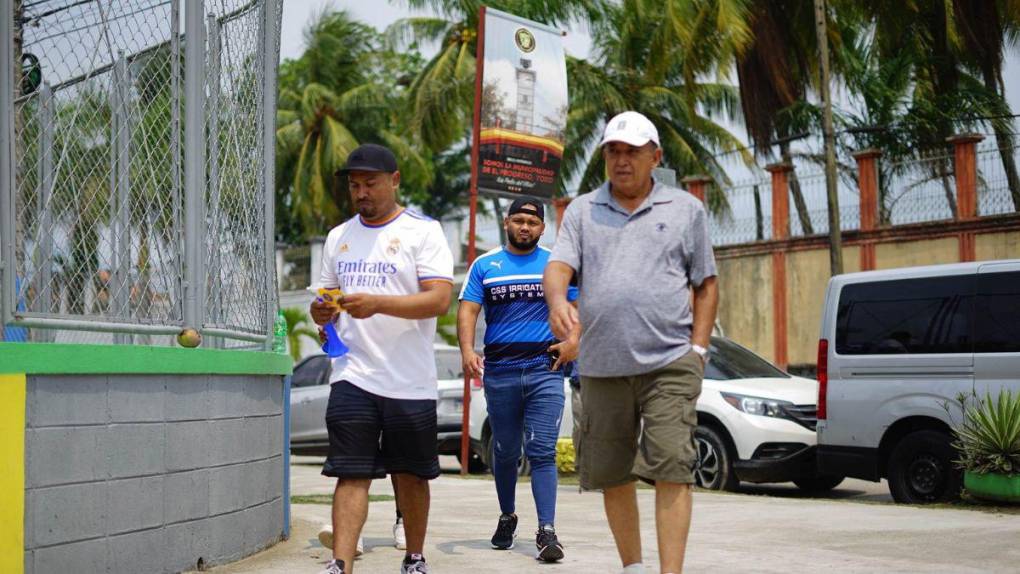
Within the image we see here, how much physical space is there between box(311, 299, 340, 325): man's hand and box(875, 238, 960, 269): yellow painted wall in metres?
18.4

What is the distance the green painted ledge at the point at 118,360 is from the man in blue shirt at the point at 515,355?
1411 mm

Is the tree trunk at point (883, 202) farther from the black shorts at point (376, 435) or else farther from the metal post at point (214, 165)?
the black shorts at point (376, 435)

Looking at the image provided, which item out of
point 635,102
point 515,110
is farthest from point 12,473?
point 635,102


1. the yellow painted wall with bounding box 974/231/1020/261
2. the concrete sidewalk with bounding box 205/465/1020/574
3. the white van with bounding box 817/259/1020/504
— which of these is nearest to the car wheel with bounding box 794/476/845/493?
the white van with bounding box 817/259/1020/504

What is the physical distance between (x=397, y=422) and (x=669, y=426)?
118 centimetres

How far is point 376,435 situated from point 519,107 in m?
8.99

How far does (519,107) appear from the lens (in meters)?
14.4

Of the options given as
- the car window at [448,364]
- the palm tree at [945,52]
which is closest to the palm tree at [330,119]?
the palm tree at [945,52]

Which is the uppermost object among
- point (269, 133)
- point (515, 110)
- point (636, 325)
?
point (515, 110)

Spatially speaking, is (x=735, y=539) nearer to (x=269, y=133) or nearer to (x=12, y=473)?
(x=269, y=133)

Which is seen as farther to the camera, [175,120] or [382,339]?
[175,120]

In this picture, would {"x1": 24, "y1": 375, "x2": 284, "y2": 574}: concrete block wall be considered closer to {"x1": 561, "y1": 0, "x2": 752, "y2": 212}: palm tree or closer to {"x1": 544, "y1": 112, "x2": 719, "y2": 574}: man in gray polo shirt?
{"x1": 544, "y1": 112, "x2": 719, "y2": 574}: man in gray polo shirt

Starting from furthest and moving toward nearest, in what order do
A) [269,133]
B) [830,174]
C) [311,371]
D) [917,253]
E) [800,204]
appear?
[800,204] < [917,253] < [830,174] < [311,371] < [269,133]

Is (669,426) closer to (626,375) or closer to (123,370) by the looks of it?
(626,375)
